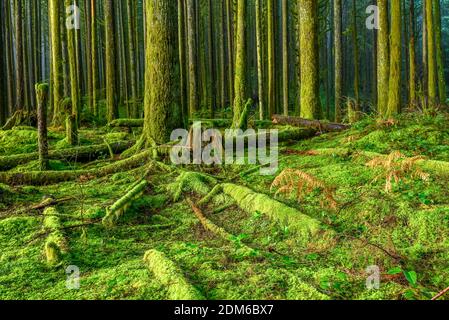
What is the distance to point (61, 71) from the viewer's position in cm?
1125

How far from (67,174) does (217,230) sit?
3.42m

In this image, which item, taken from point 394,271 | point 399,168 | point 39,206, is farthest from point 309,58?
point 394,271

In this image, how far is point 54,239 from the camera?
13.5ft

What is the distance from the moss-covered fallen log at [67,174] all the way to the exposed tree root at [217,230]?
213 centimetres

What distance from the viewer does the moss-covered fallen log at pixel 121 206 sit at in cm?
470

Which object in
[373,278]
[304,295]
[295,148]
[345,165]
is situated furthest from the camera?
[295,148]

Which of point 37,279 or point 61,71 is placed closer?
point 37,279

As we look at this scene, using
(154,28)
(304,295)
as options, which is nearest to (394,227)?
(304,295)

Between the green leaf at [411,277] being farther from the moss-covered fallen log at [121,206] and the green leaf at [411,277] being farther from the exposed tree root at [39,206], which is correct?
the exposed tree root at [39,206]

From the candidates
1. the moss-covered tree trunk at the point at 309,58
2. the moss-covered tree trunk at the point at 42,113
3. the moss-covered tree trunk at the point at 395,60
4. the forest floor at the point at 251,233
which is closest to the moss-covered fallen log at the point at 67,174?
the forest floor at the point at 251,233

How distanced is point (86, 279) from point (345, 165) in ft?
11.3

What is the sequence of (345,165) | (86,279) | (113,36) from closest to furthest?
1. (86,279)
2. (345,165)
3. (113,36)

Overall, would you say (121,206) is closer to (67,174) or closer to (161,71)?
(67,174)
